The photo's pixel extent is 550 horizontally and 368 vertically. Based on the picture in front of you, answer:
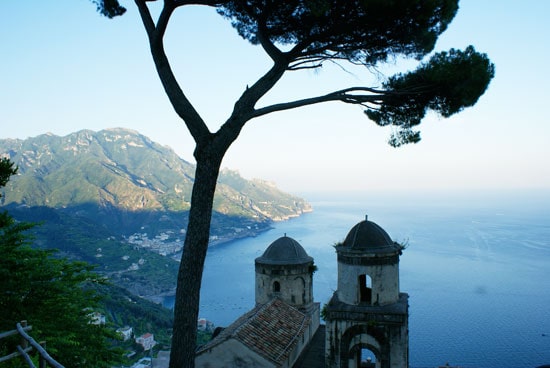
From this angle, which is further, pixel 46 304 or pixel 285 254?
pixel 285 254

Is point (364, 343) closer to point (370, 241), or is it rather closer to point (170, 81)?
point (370, 241)

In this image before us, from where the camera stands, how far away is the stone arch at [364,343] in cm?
1066

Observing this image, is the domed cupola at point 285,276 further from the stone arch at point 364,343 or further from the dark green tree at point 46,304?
the dark green tree at point 46,304

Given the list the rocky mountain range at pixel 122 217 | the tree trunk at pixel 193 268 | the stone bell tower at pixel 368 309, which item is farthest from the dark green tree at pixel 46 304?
the rocky mountain range at pixel 122 217

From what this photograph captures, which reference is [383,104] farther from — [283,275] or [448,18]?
[283,275]

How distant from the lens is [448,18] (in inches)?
314

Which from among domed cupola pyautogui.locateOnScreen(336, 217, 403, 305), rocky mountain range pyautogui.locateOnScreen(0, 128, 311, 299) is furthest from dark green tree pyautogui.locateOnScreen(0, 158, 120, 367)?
rocky mountain range pyautogui.locateOnScreen(0, 128, 311, 299)

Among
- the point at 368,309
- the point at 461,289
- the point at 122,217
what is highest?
the point at 368,309

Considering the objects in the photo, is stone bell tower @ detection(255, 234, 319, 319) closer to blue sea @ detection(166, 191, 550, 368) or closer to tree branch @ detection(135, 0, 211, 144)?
tree branch @ detection(135, 0, 211, 144)

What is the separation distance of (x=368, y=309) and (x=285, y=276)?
6.09m

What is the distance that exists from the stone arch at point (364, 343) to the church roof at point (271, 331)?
1.81 metres

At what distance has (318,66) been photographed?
327 inches

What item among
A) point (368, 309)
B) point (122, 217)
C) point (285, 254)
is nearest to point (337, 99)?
point (368, 309)

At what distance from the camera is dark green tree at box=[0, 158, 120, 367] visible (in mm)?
7934
